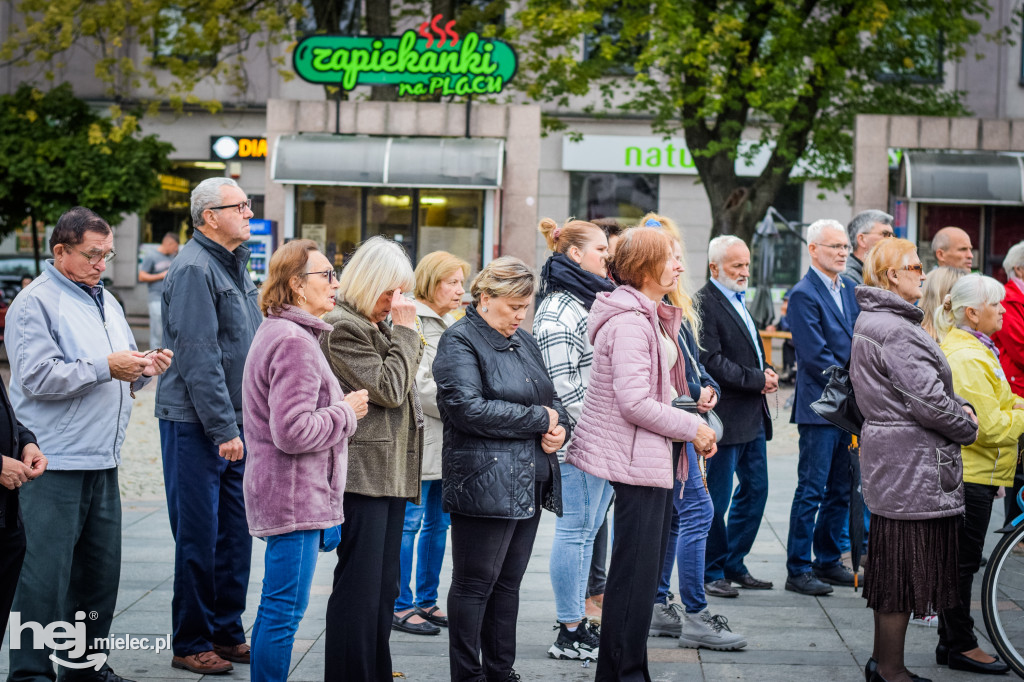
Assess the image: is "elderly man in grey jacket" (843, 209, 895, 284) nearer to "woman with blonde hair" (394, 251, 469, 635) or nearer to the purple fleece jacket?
"woman with blonde hair" (394, 251, 469, 635)

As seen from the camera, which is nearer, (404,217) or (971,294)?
(971,294)

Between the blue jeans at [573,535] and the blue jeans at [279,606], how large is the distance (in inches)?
55.0

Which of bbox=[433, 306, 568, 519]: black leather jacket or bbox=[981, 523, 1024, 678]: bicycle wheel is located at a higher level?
bbox=[433, 306, 568, 519]: black leather jacket

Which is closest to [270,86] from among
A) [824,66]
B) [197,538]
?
[824,66]

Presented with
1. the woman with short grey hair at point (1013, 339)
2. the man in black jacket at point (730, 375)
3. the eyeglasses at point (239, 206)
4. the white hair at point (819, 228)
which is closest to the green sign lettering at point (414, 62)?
the white hair at point (819, 228)

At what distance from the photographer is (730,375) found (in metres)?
6.23

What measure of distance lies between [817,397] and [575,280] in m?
2.06

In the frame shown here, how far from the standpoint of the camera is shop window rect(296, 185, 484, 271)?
51.1 ft

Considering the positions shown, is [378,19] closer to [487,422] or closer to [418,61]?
[418,61]

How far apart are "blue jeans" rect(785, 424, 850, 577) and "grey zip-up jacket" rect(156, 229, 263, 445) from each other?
3.41 metres

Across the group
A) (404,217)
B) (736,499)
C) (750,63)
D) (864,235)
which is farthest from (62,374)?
(750,63)

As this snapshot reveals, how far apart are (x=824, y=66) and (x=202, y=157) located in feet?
57.3

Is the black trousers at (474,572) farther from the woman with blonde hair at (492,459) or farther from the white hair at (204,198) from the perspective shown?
the white hair at (204,198)

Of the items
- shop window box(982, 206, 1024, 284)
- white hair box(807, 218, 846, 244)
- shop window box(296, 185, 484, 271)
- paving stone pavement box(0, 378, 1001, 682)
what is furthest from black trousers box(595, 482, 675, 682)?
shop window box(982, 206, 1024, 284)
